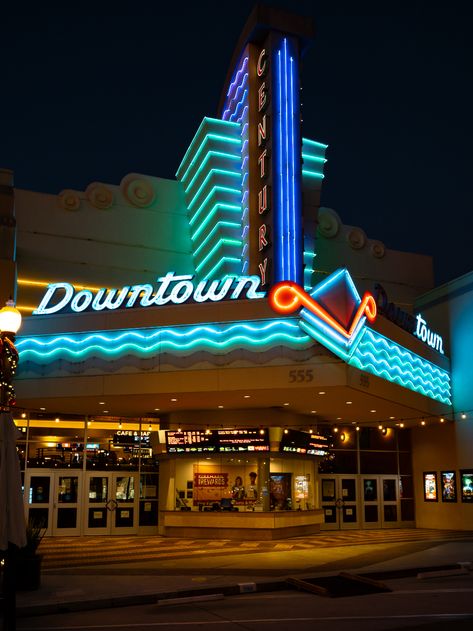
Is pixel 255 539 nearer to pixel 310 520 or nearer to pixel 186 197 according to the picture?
pixel 310 520

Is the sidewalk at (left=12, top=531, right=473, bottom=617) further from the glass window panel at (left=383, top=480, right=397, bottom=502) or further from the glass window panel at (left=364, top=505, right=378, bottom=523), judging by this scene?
the glass window panel at (left=383, top=480, right=397, bottom=502)

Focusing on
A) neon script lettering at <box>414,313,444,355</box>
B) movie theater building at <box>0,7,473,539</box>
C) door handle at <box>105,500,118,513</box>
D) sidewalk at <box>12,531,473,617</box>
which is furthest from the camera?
neon script lettering at <box>414,313,444,355</box>

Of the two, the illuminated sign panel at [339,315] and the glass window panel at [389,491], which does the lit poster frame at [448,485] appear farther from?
the illuminated sign panel at [339,315]

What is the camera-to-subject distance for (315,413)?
28.5m

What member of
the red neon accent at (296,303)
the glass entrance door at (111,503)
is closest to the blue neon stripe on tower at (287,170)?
the red neon accent at (296,303)

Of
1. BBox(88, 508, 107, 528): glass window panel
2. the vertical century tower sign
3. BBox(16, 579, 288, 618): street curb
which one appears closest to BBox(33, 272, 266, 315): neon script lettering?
the vertical century tower sign

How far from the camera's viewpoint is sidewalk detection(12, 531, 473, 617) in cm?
1320

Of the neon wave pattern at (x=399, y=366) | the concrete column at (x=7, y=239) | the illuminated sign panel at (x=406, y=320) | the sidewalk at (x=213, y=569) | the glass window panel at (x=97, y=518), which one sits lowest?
the sidewalk at (x=213, y=569)

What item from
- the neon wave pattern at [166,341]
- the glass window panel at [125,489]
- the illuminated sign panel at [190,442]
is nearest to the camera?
the neon wave pattern at [166,341]

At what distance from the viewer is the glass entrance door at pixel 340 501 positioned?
31.6m

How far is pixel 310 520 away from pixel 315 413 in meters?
4.13

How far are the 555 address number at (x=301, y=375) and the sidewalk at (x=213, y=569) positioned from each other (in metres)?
5.08

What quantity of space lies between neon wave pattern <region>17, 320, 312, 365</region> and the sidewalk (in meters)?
6.23

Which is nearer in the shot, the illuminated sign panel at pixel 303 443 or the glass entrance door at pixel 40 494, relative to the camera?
the illuminated sign panel at pixel 303 443
